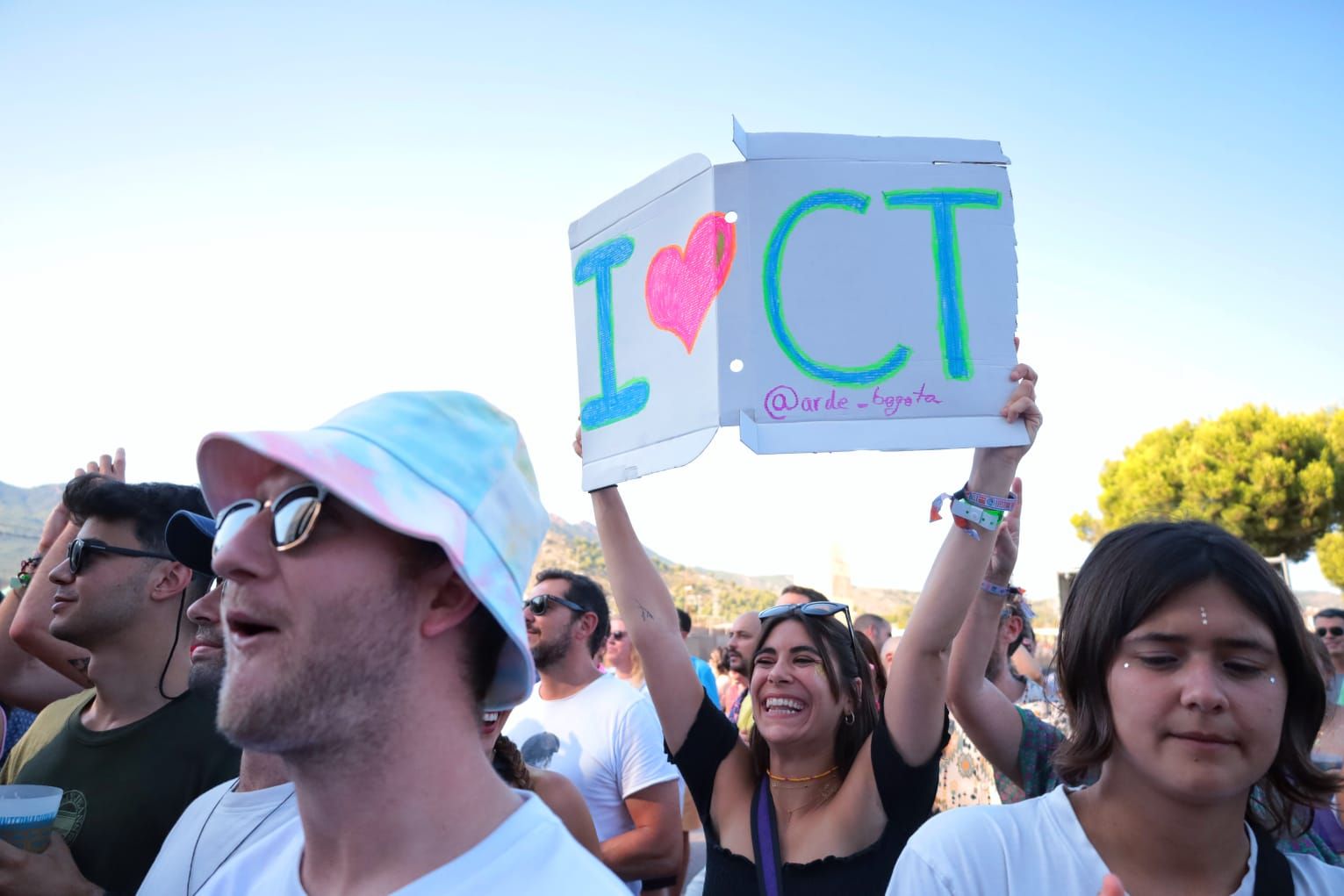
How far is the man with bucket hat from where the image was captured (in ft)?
4.50

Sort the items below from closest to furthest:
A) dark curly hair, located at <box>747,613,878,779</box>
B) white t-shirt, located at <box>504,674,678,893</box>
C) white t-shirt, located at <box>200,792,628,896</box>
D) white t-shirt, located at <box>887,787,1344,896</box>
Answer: white t-shirt, located at <box>200,792,628,896</box>
white t-shirt, located at <box>887,787,1344,896</box>
dark curly hair, located at <box>747,613,878,779</box>
white t-shirt, located at <box>504,674,678,893</box>

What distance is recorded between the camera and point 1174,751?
1.73 metres

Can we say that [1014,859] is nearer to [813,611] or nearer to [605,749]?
[813,611]

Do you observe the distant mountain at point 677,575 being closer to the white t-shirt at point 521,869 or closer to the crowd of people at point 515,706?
the crowd of people at point 515,706

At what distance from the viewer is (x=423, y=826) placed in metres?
1.39

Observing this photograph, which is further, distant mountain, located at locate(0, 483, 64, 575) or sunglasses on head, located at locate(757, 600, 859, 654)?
distant mountain, located at locate(0, 483, 64, 575)

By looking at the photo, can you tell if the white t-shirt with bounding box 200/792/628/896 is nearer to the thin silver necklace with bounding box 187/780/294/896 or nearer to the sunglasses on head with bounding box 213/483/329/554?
the sunglasses on head with bounding box 213/483/329/554

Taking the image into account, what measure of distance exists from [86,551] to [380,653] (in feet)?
7.67

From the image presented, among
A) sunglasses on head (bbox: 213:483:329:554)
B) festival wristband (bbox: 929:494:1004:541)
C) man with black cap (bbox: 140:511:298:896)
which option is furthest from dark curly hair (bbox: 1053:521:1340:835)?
man with black cap (bbox: 140:511:298:896)

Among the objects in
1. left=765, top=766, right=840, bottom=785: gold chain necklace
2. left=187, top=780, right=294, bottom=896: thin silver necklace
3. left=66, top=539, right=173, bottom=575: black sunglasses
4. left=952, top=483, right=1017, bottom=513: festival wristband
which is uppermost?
left=952, top=483, right=1017, bottom=513: festival wristband

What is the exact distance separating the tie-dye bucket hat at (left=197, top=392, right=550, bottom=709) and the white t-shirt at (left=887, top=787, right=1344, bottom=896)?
810 mm

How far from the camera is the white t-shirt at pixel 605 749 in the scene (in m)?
4.33

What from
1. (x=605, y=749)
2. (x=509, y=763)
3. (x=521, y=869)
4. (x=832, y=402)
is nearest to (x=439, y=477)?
(x=521, y=869)

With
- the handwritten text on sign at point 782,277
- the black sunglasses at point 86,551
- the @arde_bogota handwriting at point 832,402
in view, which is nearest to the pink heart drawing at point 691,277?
the handwritten text on sign at point 782,277
